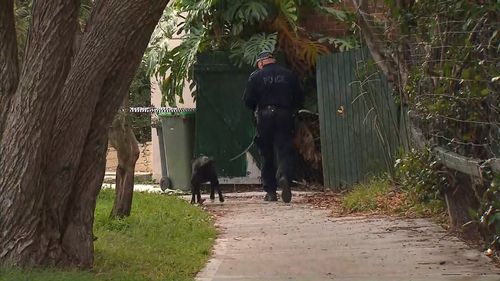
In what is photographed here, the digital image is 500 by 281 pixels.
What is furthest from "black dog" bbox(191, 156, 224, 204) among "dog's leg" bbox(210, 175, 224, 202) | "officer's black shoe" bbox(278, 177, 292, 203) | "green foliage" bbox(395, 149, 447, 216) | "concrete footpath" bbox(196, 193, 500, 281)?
"green foliage" bbox(395, 149, 447, 216)

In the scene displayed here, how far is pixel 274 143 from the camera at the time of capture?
39.3ft

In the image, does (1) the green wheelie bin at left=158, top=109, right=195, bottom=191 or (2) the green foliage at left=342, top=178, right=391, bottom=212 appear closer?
(2) the green foliage at left=342, top=178, right=391, bottom=212

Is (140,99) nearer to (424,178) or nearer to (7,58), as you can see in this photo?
(424,178)

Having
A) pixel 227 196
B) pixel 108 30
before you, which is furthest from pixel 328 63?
pixel 108 30

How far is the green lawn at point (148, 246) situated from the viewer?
6688mm

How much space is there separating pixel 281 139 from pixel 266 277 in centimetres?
491

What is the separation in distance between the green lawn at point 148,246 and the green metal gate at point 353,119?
86.8 inches

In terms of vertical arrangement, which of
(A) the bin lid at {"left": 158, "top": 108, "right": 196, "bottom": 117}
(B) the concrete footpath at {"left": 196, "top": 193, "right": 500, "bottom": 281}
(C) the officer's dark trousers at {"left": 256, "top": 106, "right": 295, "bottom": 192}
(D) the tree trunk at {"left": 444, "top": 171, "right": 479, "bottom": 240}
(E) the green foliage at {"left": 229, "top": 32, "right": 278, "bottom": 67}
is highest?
(E) the green foliage at {"left": 229, "top": 32, "right": 278, "bottom": 67}

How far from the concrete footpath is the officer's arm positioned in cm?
187

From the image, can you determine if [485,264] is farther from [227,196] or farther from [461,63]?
[227,196]

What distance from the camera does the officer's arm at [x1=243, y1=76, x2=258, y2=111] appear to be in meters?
11.7

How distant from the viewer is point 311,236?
8883 millimetres

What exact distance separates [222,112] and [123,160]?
420 centimetres

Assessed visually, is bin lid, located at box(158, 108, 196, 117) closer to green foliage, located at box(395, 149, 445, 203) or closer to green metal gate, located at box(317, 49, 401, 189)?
green metal gate, located at box(317, 49, 401, 189)
